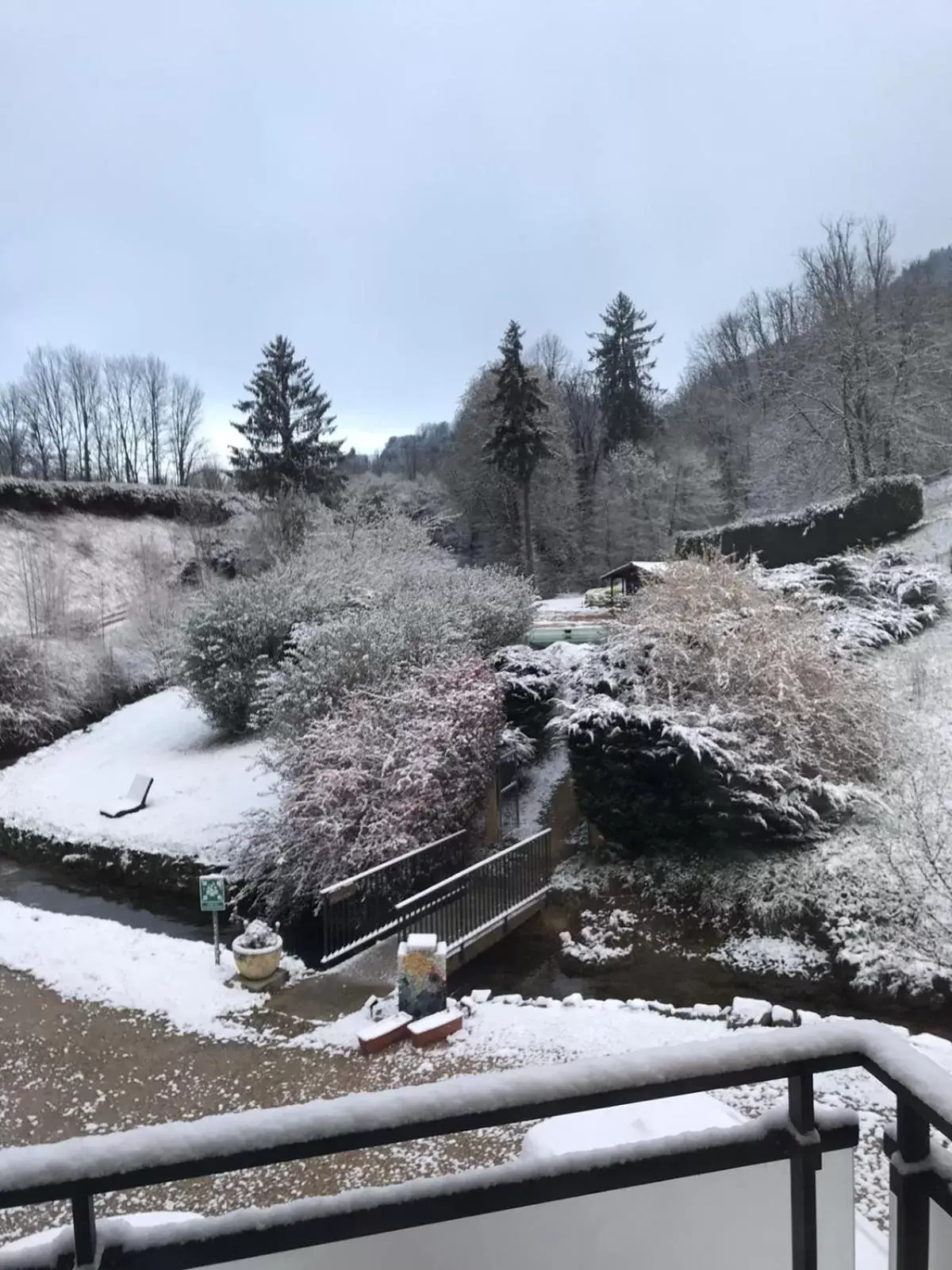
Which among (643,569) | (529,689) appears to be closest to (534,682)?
(529,689)

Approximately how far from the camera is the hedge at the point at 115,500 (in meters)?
28.2

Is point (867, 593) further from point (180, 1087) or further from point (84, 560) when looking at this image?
point (84, 560)

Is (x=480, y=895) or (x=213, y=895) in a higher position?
(x=213, y=895)

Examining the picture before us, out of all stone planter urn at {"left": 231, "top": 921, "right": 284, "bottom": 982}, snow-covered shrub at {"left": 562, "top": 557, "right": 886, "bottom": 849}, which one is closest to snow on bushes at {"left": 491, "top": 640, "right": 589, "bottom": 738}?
snow-covered shrub at {"left": 562, "top": 557, "right": 886, "bottom": 849}

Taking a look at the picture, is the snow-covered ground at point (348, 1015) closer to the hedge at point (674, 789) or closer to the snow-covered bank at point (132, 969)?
the snow-covered bank at point (132, 969)

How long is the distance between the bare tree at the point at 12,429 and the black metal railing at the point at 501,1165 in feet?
165

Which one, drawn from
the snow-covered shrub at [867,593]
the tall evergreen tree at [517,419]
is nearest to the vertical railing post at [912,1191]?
the snow-covered shrub at [867,593]

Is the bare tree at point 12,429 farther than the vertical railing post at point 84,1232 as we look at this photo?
Yes

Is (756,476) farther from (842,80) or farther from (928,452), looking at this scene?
(842,80)

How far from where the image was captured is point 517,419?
28.7 metres

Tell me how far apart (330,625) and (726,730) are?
21.1 feet

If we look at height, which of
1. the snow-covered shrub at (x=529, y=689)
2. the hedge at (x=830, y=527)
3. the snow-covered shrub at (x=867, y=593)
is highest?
the hedge at (x=830, y=527)

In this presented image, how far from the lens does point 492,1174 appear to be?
1.08 m

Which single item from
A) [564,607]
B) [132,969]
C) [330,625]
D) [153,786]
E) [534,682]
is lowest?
[132,969]
